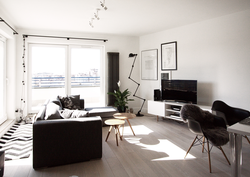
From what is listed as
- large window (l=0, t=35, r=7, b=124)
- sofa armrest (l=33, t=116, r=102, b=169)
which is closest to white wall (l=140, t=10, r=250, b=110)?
sofa armrest (l=33, t=116, r=102, b=169)

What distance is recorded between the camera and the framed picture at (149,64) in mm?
5805

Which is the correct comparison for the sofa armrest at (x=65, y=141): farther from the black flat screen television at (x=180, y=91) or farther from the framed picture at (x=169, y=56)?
the framed picture at (x=169, y=56)

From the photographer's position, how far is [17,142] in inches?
135

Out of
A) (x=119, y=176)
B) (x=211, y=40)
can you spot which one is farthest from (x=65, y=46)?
(x=119, y=176)

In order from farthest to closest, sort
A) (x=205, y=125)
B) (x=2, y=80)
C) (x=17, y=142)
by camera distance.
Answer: (x=2, y=80)
(x=17, y=142)
(x=205, y=125)

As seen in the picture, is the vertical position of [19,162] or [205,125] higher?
[205,125]

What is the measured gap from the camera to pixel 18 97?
17.1 ft

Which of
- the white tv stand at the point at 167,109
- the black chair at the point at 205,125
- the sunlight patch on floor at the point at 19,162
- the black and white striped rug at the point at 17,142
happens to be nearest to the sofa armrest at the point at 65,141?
the sunlight patch on floor at the point at 19,162

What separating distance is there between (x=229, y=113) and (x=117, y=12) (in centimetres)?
292

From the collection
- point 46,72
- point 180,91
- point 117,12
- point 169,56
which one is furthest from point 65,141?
point 169,56

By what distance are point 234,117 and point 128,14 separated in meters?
2.90

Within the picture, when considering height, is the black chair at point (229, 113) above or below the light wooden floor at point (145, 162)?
above

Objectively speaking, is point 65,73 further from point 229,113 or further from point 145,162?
point 229,113

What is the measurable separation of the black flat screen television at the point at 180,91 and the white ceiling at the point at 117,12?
5.00ft
